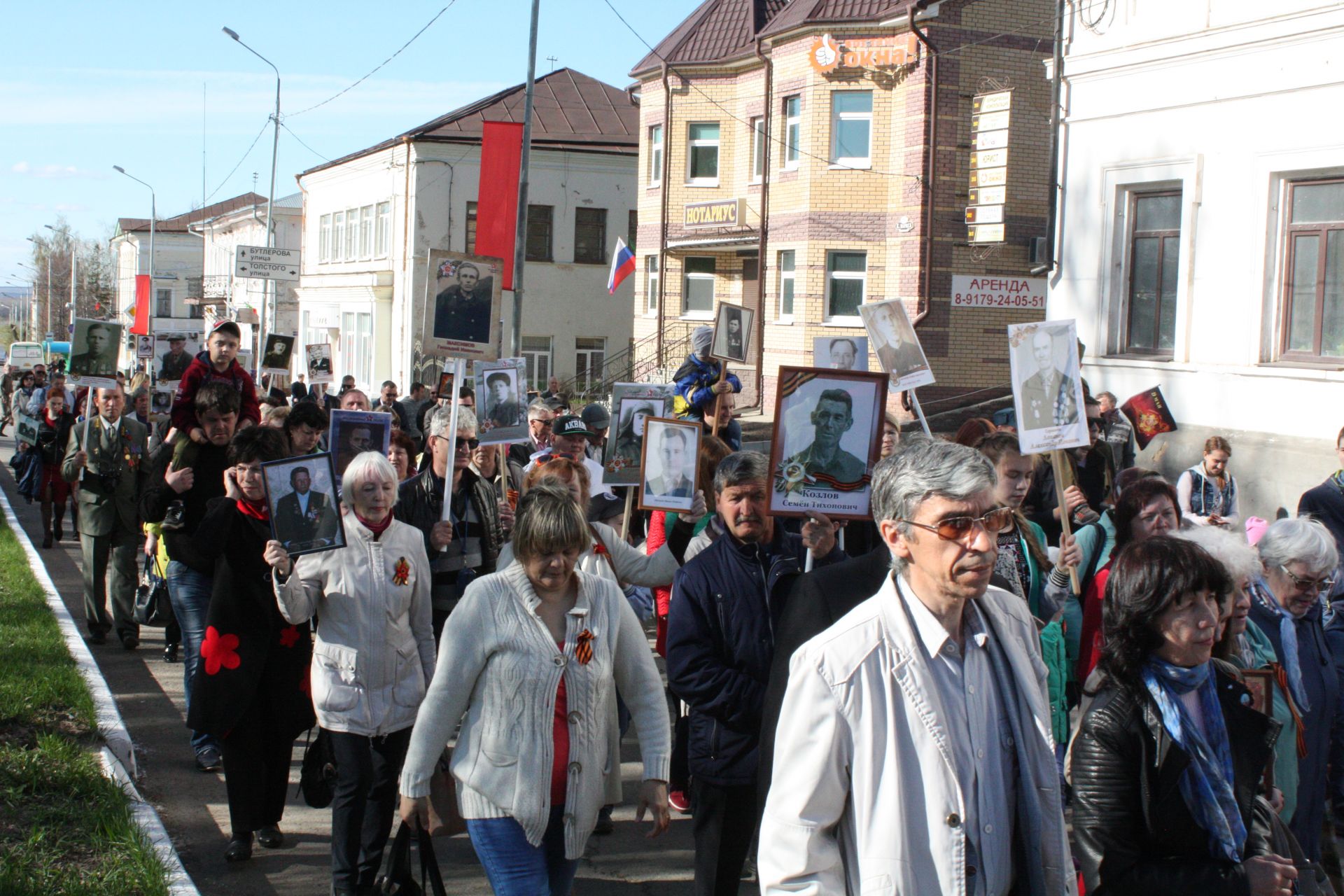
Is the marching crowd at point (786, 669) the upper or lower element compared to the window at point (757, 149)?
lower

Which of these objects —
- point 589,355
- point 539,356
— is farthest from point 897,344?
point 589,355

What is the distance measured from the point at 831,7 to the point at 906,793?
29134 mm

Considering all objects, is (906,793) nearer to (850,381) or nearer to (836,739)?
(836,739)

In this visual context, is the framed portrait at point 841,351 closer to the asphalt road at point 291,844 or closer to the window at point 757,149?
the asphalt road at point 291,844

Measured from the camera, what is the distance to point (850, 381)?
213 inches

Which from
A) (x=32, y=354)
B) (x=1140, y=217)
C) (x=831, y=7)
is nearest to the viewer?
(x=1140, y=217)

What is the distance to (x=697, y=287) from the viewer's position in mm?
34844

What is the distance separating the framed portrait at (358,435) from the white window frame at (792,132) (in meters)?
24.3

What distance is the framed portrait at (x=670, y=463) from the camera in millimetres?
6660

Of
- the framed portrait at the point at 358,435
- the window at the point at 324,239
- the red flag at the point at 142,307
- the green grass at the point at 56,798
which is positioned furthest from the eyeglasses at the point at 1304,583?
the window at the point at 324,239

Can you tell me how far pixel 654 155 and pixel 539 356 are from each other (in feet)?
27.7

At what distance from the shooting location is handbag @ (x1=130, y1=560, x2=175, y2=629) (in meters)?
9.47

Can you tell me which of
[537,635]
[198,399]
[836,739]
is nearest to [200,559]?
[198,399]

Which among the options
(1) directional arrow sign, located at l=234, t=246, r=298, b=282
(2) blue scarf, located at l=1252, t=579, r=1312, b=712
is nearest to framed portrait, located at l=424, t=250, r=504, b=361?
(2) blue scarf, located at l=1252, t=579, r=1312, b=712
